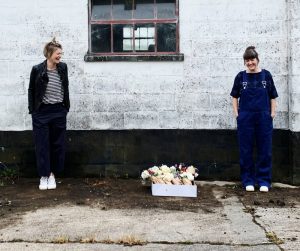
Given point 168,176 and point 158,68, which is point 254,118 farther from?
point 158,68

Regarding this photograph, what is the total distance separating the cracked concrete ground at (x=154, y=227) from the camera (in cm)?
472

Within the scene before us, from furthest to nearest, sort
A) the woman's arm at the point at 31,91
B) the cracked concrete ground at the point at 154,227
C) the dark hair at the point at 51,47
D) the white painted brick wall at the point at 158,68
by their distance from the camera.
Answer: the white painted brick wall at the point at 158,68 < the woman's arm at the point at 31,91 < the dark hair at the point at 51,47 < the cracked concrete ground at the point at 154,227

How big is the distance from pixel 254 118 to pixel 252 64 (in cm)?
72

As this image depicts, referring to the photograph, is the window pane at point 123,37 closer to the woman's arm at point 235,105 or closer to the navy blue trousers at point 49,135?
the navy blue trousers at point 49,135

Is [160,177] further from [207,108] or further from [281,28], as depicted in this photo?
[281,28]

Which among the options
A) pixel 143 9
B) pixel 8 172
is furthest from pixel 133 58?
pixel 8 172

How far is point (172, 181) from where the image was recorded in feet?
22.3

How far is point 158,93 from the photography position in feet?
25.1

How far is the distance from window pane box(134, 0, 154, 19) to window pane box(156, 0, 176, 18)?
0.10 m

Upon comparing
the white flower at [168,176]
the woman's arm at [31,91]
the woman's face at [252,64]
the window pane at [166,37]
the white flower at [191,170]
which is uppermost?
the window pane at [166,37]

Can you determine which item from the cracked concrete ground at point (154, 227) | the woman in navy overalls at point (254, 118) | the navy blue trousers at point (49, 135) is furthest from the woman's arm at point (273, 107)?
the navy blue trousers at point (49, 135)

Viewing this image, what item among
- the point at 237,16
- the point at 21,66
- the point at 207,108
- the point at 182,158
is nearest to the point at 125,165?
the point at 182,158

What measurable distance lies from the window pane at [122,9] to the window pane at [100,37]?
0.75ft

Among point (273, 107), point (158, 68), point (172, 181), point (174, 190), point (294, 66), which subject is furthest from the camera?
point (158, 68)
